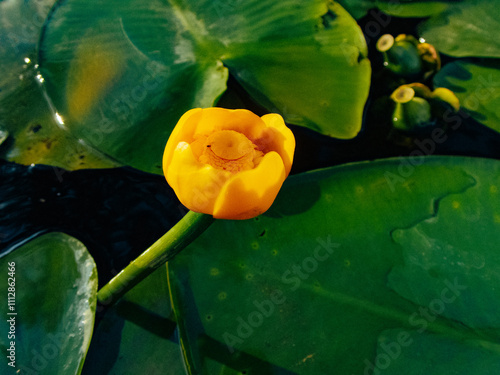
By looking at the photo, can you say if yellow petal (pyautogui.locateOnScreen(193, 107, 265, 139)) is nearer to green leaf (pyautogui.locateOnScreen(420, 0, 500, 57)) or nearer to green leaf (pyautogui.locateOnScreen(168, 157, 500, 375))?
green leaf (pyautogui.locateOnScreen(168, 157, 500, 375))

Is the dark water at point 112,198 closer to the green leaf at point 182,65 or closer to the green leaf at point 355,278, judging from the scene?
the green leaf at point 182,65

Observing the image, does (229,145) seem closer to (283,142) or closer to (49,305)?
(283,142)

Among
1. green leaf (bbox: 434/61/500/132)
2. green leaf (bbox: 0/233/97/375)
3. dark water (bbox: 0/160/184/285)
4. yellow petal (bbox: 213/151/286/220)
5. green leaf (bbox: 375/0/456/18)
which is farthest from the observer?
green leaf (bbox: 375/0/456/18)

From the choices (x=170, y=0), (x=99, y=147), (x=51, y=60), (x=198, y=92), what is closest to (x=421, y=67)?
(x=198, y=92)

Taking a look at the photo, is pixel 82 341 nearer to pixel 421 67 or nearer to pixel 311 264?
pixel 311 264

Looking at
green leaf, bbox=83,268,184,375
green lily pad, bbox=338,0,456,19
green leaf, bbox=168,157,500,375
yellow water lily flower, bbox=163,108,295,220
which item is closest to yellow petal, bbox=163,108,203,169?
yellow water lily flower, bbox=163,108,295,220

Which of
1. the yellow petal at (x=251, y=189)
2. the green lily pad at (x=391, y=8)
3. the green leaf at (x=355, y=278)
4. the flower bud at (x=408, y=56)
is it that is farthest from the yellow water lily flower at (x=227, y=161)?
the green lily pad at (x=391, y=8)
